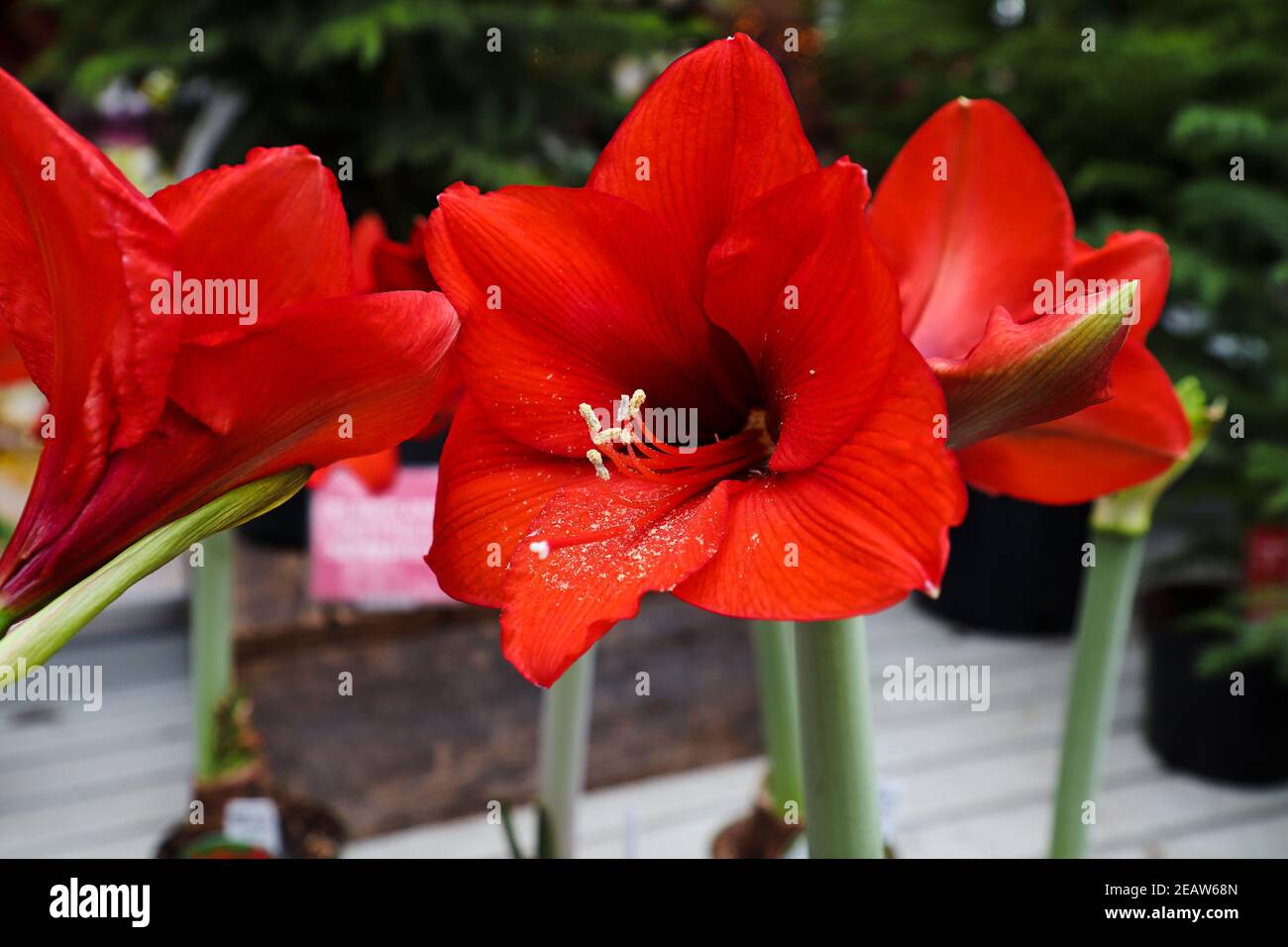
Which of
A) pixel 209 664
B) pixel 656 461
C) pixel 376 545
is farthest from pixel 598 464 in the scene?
pixel 376 545

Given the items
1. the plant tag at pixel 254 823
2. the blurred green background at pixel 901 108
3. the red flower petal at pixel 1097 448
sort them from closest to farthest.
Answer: the red flower petal at pixel 1097 448 < the plant tag at pixel 254 823 < the blurred green background at pixel 901 108

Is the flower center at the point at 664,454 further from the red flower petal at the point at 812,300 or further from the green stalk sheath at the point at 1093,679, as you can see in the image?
the green stalk sheath at the point at 1093,679

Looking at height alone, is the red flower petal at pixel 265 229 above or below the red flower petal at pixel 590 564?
above

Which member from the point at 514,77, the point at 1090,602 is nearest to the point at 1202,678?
the point at 1090,602

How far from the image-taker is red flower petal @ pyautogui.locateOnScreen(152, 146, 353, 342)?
0.21 meters

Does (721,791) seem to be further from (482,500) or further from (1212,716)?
Answer: (482,500)

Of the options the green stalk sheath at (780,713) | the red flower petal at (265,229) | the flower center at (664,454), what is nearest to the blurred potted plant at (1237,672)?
the green stalk sheath at (780,713)

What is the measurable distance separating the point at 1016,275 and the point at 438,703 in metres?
1.06

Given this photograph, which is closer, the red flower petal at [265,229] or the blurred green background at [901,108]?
the red flower petal at [265,229]

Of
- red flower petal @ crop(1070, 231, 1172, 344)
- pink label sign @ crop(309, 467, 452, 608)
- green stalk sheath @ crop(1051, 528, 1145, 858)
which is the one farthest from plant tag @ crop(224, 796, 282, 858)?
red flower petal @ crop(1070, 231, 1172, 344)

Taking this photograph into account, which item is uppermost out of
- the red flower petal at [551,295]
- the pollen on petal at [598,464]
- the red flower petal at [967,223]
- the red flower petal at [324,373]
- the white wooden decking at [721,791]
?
the red flower petal at [967,223]

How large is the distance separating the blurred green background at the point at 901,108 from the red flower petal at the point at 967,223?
114 cm

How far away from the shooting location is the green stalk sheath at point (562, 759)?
436 millimetres

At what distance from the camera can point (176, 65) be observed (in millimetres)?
1492
